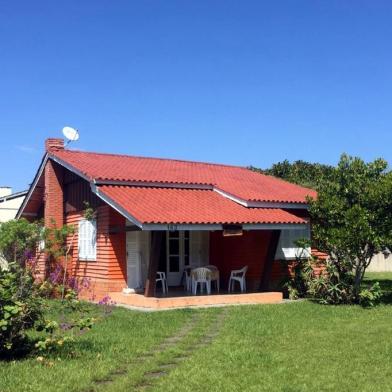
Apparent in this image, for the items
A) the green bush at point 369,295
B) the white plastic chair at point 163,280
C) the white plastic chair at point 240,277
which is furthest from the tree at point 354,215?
the white plastic chair at point 163,280

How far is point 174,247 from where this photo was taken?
18281 millimetres

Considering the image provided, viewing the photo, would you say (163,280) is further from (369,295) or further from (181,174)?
(369,295)

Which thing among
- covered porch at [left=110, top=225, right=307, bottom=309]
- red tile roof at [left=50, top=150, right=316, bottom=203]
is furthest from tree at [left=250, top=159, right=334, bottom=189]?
covered porch at [left=110, top=225, right=307, bottom=309]

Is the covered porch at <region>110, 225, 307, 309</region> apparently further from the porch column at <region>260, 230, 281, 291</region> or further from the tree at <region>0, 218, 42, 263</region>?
the tree at <region>0, 218, 42, 263</region>

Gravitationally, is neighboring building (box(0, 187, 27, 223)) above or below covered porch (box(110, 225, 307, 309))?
above

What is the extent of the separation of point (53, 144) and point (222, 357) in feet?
44.5

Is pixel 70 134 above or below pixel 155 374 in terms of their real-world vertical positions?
above

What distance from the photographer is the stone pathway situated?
6.85 m

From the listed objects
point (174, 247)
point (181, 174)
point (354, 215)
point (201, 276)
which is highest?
point (181, 174)

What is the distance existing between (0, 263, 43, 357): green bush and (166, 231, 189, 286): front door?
1008 cm

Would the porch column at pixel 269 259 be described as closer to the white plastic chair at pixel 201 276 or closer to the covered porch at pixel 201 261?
the covered porch at pixel 201 261

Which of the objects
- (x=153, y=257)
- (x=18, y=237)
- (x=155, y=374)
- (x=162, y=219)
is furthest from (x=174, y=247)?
(x=155, y=374)

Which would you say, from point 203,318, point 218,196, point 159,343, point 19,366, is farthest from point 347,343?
point 218,196

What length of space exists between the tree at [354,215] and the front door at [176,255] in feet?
15.5
